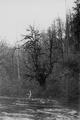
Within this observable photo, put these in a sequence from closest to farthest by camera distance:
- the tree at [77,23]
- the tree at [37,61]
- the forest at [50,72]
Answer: the forest at [50,72], the tree at [77,23], the tree at [37,61]

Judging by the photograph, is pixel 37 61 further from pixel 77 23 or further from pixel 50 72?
pixel 77 23

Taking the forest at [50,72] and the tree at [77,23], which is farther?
the tree at [77,23]

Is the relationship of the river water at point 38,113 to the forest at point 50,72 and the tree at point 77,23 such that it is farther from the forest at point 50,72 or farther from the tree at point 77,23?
the tree at point 77,23

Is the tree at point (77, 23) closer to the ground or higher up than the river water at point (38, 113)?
higher up

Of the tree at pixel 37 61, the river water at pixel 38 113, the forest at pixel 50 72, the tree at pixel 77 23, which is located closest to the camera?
the river water at pixel 38 113

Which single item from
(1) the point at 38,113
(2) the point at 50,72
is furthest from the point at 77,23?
(1) the point at 38,113

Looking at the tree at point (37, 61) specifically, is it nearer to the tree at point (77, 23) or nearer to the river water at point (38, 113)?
the tree at point (77, 23)

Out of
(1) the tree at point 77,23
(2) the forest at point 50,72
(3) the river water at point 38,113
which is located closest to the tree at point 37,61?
(2) the forest at point 50,72

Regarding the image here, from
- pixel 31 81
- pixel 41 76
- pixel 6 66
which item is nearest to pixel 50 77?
pixel 41 76

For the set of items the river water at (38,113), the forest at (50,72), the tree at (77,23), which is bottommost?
the river water at (38,113)

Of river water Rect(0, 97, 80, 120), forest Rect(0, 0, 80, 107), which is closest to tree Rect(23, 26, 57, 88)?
Answer: forest Rect(0, 0, 80, 107)

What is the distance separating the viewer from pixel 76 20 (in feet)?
147

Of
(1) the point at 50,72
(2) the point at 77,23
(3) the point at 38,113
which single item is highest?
(2) the point at 77,23

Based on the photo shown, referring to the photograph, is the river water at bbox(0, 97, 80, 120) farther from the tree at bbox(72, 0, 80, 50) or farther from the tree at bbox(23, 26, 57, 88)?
the tree at bbox(72, 0, 80, 50)
